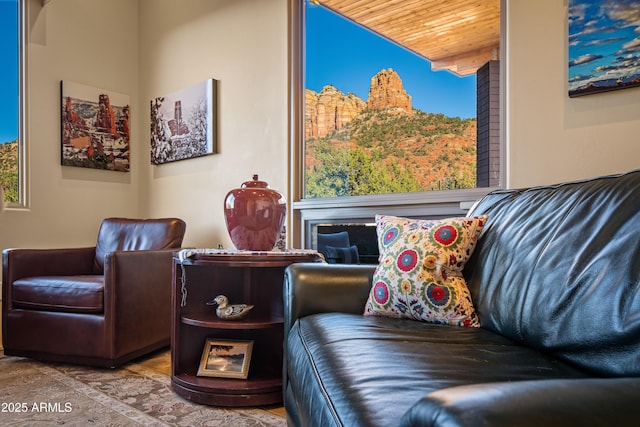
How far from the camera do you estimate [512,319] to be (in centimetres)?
118

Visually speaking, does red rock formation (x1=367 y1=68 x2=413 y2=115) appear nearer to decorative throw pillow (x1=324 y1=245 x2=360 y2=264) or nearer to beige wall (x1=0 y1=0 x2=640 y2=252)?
beige wall (x1=0 y1=0 x2=640 y2=252)

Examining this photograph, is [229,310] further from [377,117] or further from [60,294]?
[377,117]

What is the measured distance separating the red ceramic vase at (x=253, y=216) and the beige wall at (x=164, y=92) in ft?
2.81

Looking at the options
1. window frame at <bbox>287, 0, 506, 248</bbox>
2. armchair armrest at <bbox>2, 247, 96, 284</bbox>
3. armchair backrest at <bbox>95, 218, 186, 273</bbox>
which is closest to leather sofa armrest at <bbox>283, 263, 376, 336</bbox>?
window frame at <bbox>287, 0, 506, 248</bbox>

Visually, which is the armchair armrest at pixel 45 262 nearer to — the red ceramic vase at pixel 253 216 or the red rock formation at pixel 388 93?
the red ceramic vase at pixel 253 216

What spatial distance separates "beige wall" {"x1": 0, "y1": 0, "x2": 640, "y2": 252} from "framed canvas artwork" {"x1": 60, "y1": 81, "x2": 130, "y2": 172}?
7cm

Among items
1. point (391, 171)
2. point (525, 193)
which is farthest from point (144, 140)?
point (525, 193)

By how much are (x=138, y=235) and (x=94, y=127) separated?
55.9 inches

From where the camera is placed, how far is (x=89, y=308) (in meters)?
2.26

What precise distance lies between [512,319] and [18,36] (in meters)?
4.06

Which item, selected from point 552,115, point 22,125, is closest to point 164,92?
point 22,125

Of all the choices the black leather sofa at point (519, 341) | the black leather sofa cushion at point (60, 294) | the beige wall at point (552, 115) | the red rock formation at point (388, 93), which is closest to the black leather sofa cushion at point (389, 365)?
the black leather sofa at point (519, 341)

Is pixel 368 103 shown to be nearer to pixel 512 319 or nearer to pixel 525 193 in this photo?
pixel 525 193

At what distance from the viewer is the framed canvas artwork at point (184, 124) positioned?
11.1ft
